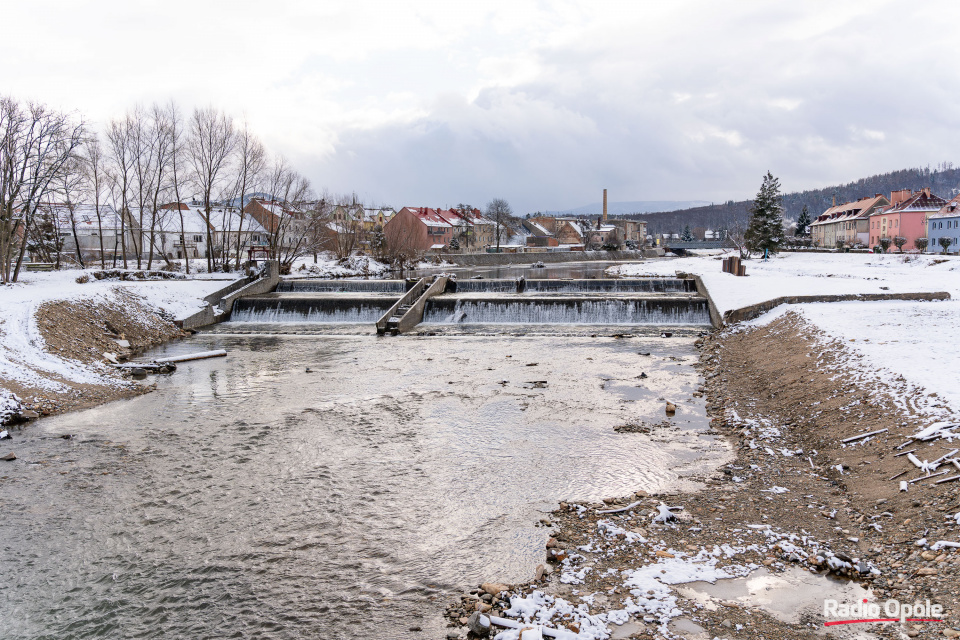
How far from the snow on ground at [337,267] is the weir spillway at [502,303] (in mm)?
10133

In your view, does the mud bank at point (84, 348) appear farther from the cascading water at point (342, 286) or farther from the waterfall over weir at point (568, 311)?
the waterfall over weir at point (568, 311)

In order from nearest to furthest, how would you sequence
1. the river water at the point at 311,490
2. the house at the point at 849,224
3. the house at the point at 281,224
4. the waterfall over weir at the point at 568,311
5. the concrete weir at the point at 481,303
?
the river water at the point at 311,490 → the waterfall over weir at the point at 568,311 → the concrete weir at the point at 481,303 → the house at the point at 281,224 → the house at the point at 849,224

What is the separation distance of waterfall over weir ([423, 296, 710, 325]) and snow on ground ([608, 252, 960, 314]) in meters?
1.45

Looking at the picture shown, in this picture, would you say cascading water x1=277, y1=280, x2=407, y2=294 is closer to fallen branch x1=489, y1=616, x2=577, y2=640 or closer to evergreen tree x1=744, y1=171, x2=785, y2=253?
fallen branch x1=489, y1=616, x2=577, y2=640

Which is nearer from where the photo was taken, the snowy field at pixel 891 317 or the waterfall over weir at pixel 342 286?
the snowy field at pixel 891 317

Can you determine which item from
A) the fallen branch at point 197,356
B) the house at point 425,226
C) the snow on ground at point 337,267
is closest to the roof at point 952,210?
the snow on ground at point 337,267

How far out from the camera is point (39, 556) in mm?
7434

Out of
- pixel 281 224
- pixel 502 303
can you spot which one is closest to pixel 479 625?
pixel 502 303

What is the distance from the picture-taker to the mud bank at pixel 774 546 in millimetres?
5616

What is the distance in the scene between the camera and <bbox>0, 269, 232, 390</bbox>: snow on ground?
15.5 m

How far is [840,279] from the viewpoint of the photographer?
29062mm

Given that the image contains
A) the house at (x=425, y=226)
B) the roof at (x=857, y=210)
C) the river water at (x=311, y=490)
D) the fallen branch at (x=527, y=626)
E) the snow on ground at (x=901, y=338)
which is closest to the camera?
the fallen branch at (x=527, y=626)

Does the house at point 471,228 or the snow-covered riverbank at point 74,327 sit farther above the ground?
the house at point 471,228

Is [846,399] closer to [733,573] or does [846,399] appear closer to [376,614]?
[733,573]
